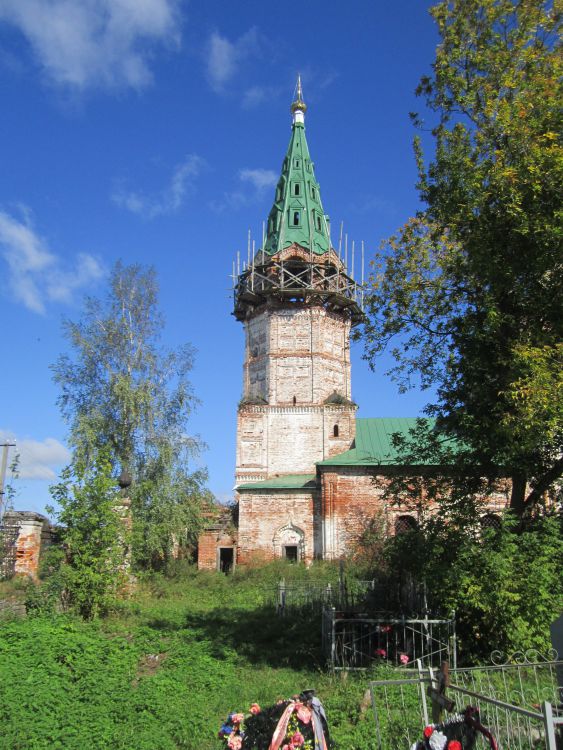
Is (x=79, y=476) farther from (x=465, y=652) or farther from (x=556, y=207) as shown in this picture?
(x=556, y=207)

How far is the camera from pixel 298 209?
99.4ft

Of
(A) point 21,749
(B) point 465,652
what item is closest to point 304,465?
(B) point 465,652

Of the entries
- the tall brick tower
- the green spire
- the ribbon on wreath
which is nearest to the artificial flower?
the ribbon on wreath

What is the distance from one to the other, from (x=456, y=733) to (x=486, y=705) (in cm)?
183

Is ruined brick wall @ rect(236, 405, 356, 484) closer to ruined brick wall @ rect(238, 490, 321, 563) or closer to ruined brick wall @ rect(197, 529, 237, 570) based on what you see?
ruined brick wall @ rect(238, 490, 321, 563)

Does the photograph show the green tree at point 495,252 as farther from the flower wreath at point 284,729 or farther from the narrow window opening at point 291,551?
the narrow window opening at point 291,551

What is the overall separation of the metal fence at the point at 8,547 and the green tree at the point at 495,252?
10356mm

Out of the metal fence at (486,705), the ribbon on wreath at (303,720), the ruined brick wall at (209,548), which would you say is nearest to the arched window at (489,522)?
the metal fence at (486,705)

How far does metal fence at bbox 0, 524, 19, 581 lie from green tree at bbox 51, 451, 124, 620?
309cm

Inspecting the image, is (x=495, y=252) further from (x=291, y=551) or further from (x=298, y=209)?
(x=298, y=209)

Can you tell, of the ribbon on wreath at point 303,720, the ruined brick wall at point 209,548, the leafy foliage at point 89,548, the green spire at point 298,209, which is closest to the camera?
the ribbon on wreath at point 303,720

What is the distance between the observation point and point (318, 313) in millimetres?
27953

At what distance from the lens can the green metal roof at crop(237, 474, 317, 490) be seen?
24.3m

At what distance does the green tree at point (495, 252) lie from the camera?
8719 mm
